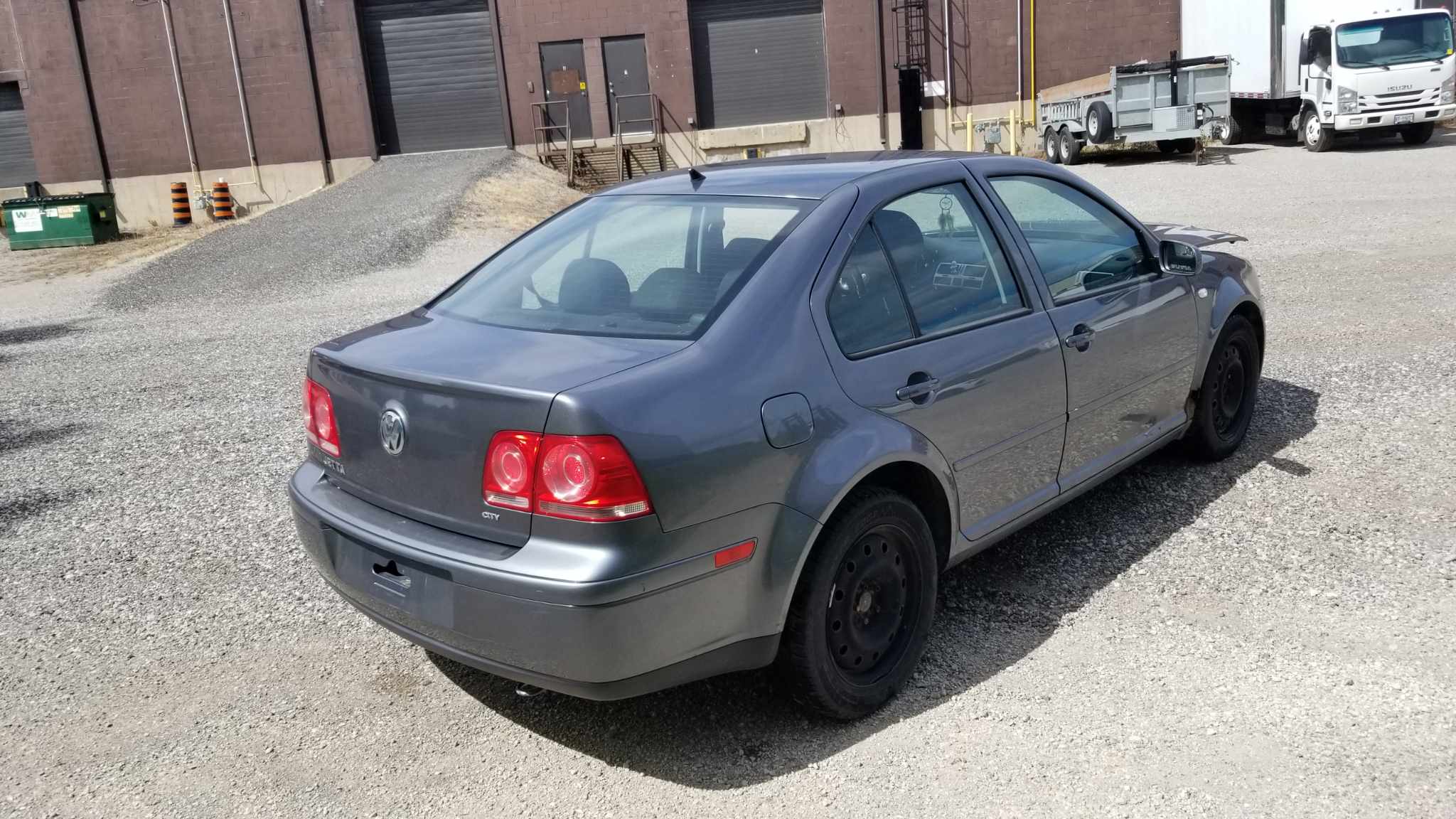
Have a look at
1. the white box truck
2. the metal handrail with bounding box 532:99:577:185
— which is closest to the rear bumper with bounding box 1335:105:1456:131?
the white box truck

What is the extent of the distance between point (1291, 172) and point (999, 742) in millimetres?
19228

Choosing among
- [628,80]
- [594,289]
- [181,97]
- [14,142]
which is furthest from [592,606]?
[14,142]

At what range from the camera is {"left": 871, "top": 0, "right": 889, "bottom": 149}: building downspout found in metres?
29.1

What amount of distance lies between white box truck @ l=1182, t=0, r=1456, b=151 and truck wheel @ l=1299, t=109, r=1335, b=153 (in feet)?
0.07

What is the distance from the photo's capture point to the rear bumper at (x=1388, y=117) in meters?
21.0

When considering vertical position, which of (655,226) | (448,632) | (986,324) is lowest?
(448,632)

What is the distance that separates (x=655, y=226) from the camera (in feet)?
12.8

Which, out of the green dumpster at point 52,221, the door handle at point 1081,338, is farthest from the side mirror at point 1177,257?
the green dumpster at point 52,221

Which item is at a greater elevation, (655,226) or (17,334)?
(655,226)

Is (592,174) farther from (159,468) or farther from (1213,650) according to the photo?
(1213,650)

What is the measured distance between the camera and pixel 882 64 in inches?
1159

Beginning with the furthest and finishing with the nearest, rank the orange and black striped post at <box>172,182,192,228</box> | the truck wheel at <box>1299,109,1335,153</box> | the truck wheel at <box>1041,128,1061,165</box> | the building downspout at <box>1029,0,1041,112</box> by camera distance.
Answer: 1. the building downspout at <box>1029,0,1041,112</box>
2. the orange and black striped post at <box>172,182,192,228</box>
3. the truck wheel at <box>1041,128,1061,165</box>
4. the truck wheel at <box>1299,109,1335,153</box>

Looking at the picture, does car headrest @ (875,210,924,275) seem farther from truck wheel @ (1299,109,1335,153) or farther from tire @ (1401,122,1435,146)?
tire @ (1401,122,1435,146)

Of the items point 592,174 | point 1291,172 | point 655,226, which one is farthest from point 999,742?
point 592,174
